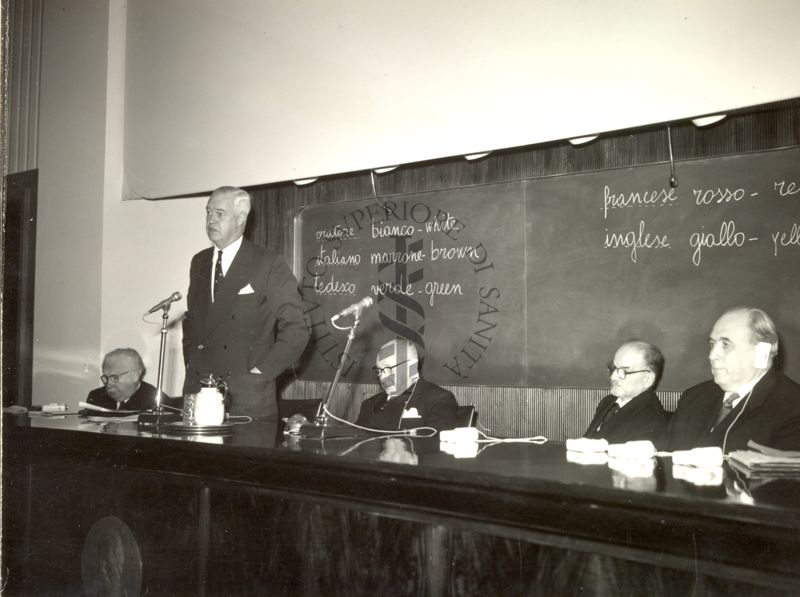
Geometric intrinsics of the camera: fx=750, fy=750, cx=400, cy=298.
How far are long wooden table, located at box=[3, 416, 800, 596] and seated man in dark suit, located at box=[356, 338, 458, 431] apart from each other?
90cm

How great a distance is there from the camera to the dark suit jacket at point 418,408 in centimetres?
347

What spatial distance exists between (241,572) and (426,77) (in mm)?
2490

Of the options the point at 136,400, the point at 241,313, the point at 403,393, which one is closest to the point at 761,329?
the point at 403,393

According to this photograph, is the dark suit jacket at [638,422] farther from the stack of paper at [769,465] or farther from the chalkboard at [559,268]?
the stack of paper at [769,465]

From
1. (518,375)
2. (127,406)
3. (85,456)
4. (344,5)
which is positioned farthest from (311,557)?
(344,5)

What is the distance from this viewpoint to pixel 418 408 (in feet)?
11.7

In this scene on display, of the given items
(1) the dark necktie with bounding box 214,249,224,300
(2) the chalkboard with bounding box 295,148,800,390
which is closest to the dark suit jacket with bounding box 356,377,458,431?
(2) the chalkboard with bounding box 295,148,800,390

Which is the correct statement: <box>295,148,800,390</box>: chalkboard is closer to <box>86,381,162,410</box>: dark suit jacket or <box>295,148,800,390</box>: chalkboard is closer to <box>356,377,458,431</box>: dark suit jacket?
<box>356,377,458,431</box>: dark suit jacket

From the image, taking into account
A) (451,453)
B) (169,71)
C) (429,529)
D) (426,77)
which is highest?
(169,71)

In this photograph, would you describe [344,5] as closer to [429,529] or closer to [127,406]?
[127,406]

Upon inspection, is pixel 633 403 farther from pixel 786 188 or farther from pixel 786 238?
pixel 786 188

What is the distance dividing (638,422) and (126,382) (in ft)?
9.38

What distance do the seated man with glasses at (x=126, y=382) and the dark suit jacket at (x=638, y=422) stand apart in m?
2.59

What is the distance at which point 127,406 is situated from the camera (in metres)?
4.26
